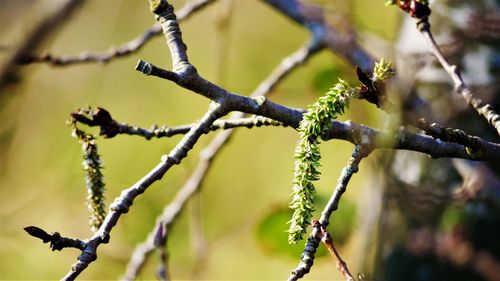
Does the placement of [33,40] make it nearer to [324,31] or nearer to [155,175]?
[155,175]

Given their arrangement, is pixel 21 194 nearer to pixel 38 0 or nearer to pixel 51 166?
pixel 51 166

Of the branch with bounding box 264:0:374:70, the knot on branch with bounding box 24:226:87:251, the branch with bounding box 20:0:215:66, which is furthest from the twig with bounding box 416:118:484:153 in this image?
the branch with bounding box 20:0:215:66

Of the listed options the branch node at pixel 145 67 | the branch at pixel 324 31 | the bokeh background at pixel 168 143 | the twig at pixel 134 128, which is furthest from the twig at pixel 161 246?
the bokeh background at pixel 168 143

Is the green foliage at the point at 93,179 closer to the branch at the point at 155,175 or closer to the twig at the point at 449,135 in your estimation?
the branch at the point at 155,175

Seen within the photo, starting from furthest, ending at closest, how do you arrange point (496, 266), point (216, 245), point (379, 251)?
point (216, 245)
point (496, 266)
point (379, 251)

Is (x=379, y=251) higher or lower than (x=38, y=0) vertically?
lower

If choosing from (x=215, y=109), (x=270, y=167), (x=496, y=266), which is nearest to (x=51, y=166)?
(x=270, y=167)

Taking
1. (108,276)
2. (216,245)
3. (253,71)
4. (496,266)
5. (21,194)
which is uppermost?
(253,71)
